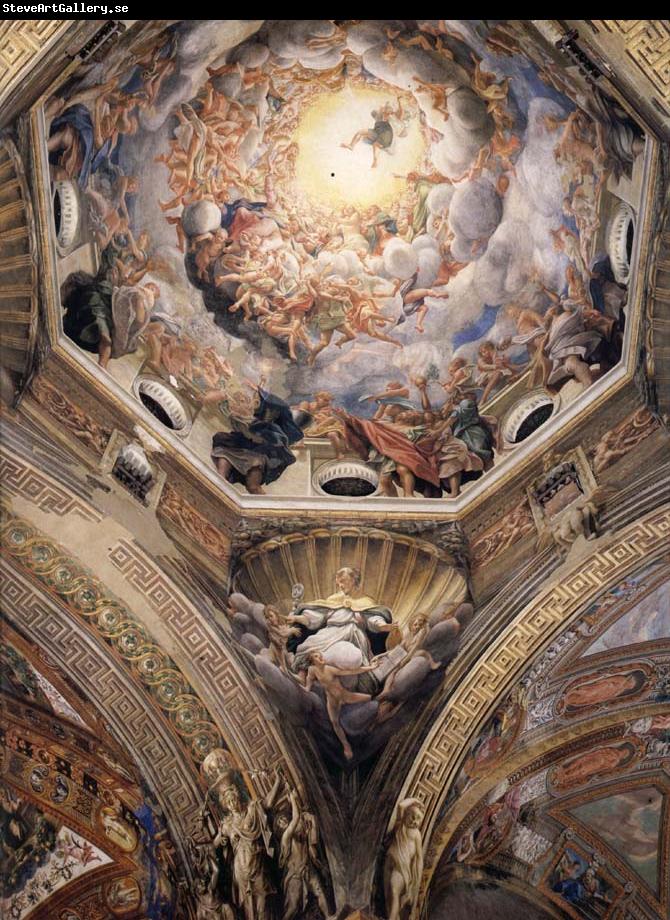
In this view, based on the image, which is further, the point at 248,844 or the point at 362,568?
the point at 362,568

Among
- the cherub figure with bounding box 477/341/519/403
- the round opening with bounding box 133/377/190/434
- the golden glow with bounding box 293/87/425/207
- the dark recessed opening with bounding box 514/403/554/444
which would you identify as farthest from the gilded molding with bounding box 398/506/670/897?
the golden glow with bounding box 293/87/425/207

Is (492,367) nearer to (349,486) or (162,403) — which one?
(349,486)

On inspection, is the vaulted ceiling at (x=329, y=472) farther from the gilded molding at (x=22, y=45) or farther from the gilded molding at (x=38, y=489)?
the gilded molding at (x=22, y=45)

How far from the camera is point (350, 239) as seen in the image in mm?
13070

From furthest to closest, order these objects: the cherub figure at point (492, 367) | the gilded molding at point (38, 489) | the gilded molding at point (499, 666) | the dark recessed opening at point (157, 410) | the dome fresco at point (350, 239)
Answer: the cherub figure at point (492, 367), the dark recessed opening at point (157, 410), the gilded molding at point (499, 666), the dome fresco at point (350, 239), the gilded molding at point (38, 489)

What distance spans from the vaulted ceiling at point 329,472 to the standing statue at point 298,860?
49 mm

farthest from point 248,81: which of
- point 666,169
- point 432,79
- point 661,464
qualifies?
point 661,464

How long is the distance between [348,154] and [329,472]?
305cm

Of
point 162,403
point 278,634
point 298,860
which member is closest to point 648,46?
point 162,403

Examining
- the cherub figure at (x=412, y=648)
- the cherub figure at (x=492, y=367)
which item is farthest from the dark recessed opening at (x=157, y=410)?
the cherub figure at (x=492, y=367)

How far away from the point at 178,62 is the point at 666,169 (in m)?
4.31

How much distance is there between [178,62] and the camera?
11.9m

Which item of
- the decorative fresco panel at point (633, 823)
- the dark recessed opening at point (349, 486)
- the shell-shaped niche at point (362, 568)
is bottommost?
the decorative fresco panel at point (633, 823)

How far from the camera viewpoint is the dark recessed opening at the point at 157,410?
41.1 ft
